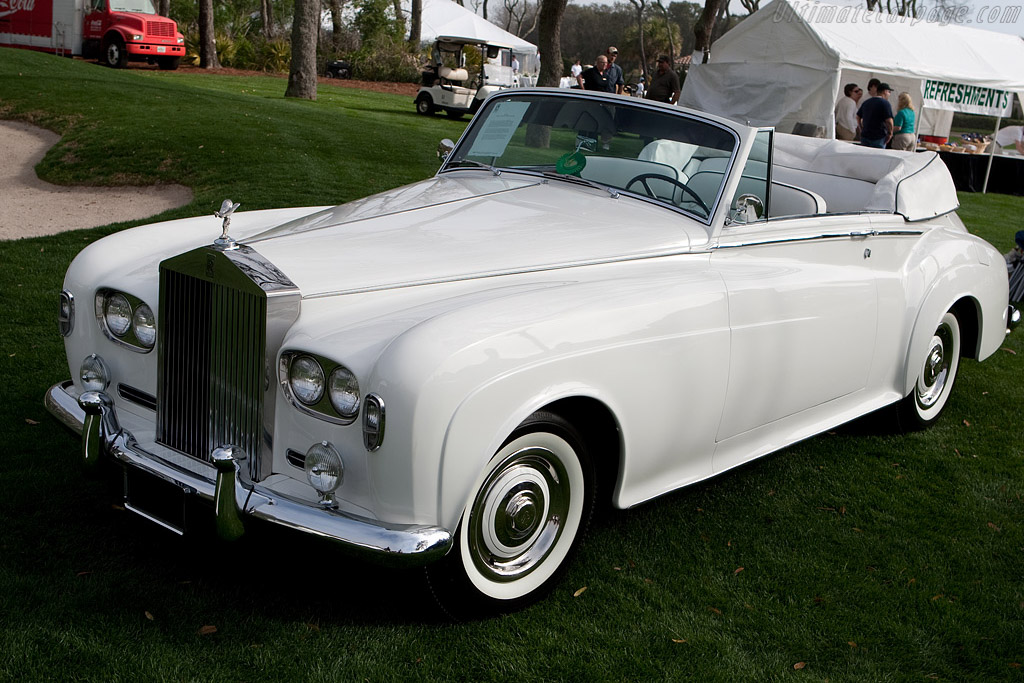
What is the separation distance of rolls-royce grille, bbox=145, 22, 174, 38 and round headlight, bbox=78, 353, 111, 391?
25.1 metres

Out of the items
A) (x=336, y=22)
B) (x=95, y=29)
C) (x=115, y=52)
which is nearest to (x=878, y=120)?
(x=115, y=52)

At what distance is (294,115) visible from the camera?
16188mm

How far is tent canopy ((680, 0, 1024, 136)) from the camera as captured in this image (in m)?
16.3

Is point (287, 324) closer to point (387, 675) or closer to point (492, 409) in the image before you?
point (492, 409)

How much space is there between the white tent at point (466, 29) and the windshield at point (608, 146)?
25.7 metres

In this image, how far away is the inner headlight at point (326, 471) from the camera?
8.68ft

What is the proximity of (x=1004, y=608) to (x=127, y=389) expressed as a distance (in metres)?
3.27

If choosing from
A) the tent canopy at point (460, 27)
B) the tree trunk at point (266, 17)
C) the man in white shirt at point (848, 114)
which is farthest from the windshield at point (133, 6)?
the man in white shirt at point (848, 114)

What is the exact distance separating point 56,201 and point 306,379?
357 inches

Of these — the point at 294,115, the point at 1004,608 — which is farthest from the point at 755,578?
the point at 294,115

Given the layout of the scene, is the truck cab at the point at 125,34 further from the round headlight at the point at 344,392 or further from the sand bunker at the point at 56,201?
the round headlight at the point at 344,392

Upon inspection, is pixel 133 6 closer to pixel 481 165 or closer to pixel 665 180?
pixel 481 165

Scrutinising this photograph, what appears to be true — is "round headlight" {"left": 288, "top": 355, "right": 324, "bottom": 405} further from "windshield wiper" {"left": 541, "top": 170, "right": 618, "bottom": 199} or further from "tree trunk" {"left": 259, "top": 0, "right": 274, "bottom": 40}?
"tree trunk" {"left": 259, "top": 0, "right": 274, "bottom": 40}

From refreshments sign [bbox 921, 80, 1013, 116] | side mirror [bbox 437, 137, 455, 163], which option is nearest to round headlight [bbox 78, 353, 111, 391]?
side mirror [bbox 437, 137, 455, 163]
